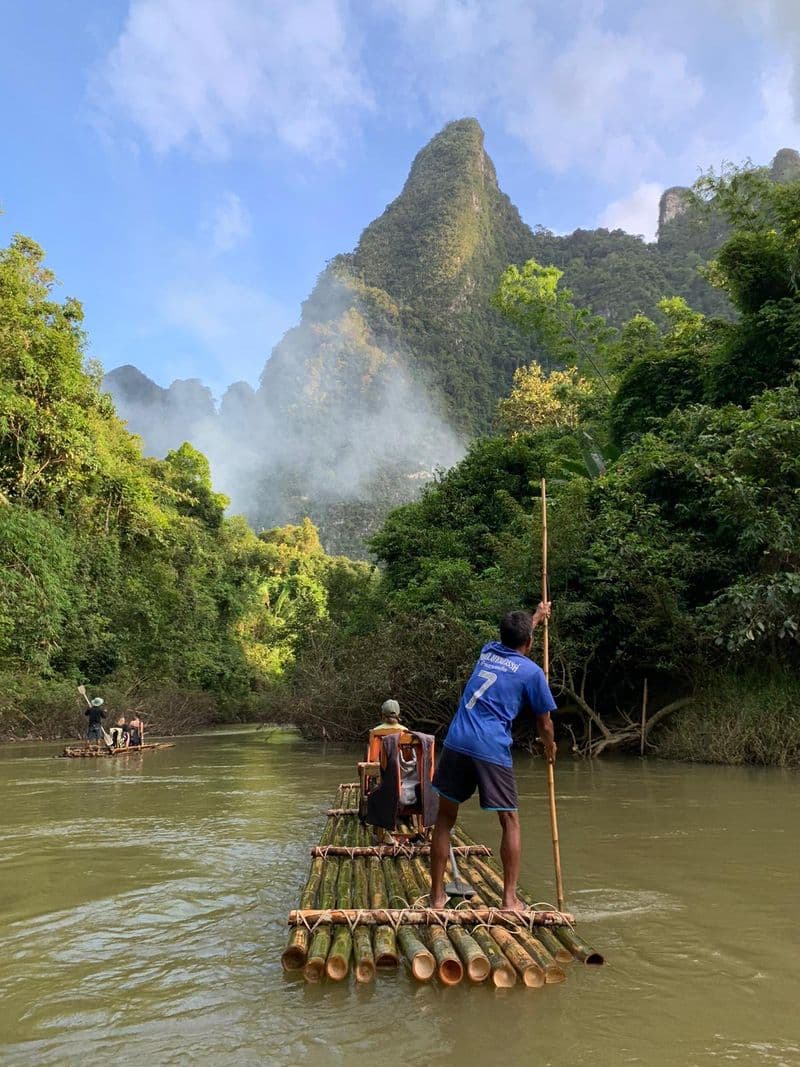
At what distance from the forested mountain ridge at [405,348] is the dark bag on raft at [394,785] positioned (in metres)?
59.7

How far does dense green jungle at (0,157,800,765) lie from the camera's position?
12.3 meters

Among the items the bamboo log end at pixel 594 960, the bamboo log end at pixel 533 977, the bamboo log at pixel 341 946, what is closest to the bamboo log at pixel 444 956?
the bamboo log end at pixel 533 977

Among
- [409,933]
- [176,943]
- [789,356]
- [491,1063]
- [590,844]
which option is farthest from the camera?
[789,356]

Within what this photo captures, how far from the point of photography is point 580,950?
336cm

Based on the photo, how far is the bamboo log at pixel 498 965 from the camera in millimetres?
3148

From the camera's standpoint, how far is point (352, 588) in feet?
96.5

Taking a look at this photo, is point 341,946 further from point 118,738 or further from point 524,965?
point 118,738

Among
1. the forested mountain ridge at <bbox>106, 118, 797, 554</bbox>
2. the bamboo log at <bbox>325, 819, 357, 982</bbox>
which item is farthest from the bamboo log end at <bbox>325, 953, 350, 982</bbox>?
the forested mountain ridge at <bbox>106, 118, 797, 554</bbox>

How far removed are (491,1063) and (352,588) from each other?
26.9 metres

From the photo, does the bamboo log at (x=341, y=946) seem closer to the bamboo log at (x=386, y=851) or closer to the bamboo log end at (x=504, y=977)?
the bamboo log end at (x=504, y=977)

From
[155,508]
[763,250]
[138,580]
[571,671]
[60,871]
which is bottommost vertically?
[60,871]

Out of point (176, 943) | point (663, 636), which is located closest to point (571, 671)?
point (663, 636)

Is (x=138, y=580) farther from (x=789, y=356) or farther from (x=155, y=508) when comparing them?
(x=789, y=356)

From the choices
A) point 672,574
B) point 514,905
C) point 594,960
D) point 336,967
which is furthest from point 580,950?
point 672,574
